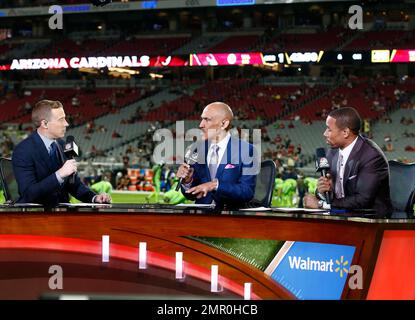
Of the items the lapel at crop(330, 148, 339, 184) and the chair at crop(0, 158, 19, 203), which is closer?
the lapel at crop(330, 148, 339, 184)

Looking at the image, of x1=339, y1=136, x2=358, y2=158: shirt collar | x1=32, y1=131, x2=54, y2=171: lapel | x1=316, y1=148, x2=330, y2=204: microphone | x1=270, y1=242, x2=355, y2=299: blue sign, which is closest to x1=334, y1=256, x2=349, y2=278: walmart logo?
x1=270, y1=242, x2=355, y2=299: blue sign

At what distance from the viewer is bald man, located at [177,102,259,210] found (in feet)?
17.3

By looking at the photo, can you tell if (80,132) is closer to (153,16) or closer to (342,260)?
(153,16)

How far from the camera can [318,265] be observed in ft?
14.7

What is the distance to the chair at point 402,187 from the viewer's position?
5688 mm

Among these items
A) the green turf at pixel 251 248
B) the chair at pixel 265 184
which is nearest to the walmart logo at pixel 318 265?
the green turf at pixel 251 248

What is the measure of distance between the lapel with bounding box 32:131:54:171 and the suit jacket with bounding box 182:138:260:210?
117 centimetres

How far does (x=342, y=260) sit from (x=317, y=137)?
26.8 m

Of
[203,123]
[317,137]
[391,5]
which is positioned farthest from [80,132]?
[203,123]

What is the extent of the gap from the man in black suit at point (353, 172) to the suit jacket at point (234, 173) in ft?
1.57

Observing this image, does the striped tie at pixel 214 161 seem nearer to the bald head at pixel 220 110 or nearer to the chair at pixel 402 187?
the bald head at pixel 220 110

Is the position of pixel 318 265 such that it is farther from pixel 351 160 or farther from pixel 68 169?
pixel 68 169

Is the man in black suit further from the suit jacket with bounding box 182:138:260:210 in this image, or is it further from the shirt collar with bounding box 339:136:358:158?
the suit jacket with bounding box 182:138:260:210

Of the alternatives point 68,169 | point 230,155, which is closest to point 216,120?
point 230,155
